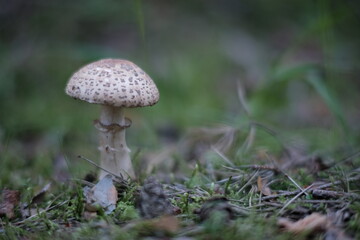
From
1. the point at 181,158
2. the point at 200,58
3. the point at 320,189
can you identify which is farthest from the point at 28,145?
the point at 200,58

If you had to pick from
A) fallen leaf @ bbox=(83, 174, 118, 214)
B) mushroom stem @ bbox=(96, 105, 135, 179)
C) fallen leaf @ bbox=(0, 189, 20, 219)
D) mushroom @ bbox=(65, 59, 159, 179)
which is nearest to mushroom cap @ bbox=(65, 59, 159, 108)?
mushroom @ bbox=(65, 59, 159, 179)

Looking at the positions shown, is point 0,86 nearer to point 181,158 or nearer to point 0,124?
point 0,124

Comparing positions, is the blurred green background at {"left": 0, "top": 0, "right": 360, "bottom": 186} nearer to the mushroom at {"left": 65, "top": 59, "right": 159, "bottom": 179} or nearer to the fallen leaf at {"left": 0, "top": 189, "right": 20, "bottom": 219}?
the fallen leaf at {"left": 0, "top": 189, "right": 20, "bottom": 219}

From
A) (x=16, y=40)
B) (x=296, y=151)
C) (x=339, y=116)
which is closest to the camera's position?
(x=339, y=116)

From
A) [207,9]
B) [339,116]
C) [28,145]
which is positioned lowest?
[28,145]

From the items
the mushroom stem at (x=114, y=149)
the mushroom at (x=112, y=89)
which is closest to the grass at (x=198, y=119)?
the mushroom stem at (x=114, y=149)

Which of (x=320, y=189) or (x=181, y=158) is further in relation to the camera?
(x=181, y=158)
